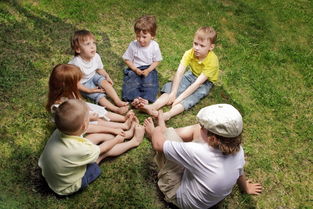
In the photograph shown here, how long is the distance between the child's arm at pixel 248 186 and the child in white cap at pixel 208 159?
0.57 metres

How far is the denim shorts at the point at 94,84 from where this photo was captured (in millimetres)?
4656

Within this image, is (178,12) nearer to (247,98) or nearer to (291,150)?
(247,98)

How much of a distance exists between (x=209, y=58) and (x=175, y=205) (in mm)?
2159

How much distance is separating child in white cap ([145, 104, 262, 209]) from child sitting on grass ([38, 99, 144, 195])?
737 millimetres

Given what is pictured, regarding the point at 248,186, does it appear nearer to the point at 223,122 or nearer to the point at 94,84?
the point at 223,122

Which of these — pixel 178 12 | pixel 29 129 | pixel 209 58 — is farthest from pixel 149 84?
pixel 178 12

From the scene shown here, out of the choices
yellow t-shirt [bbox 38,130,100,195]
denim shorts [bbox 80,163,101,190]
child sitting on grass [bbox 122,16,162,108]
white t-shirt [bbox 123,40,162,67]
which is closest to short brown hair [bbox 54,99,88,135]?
yellow t-shirt [bbox 38,130,100,195]

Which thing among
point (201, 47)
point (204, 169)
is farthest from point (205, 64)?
point (204, 169)

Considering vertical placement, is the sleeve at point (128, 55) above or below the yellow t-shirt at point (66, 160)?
above

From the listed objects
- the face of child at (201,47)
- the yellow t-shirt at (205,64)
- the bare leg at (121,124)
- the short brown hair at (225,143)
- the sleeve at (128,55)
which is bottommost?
the bare leg at (121,124)

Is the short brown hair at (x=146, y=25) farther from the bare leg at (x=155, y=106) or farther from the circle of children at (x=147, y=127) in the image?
the bare leg at (x=155, y=106)

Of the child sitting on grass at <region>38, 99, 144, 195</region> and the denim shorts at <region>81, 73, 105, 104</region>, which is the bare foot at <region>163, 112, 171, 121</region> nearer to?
the denim shorts at <region>81, 73, 105, 104</region>

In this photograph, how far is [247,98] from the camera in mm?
5289

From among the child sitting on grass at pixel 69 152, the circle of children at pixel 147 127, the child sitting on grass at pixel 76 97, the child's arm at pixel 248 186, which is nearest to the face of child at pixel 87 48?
the circle of children at pixel 147 127
